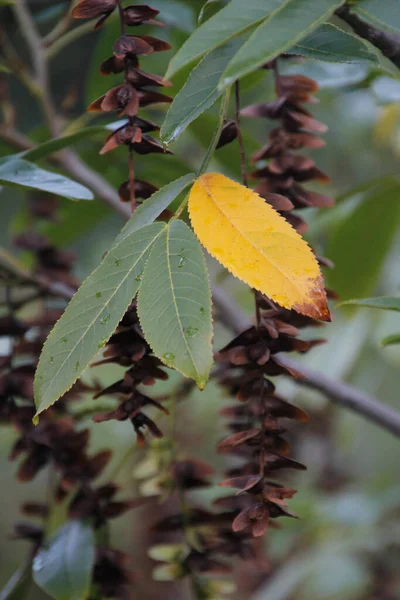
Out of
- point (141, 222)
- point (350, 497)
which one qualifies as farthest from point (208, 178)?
point (350, 497)

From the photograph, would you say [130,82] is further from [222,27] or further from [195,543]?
[195,543]

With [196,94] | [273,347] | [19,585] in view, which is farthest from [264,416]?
[19,585]

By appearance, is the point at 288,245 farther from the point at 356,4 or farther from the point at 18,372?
the point at 18,372

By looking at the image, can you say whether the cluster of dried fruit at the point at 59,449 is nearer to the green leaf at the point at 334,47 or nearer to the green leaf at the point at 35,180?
the green leaf at the point at 35,180

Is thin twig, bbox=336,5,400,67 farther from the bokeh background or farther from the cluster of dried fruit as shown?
the cluster of dried fruit

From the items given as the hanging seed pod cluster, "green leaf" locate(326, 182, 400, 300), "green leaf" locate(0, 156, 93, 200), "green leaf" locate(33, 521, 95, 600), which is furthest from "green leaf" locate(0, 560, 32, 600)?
"green leaf" locate(326, 182, 400, 300)
